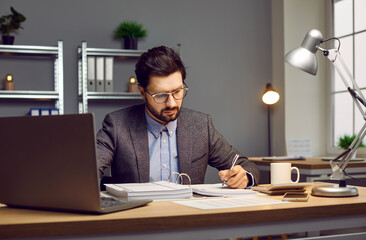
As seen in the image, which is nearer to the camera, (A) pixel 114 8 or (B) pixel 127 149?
(B) pixel 127 149

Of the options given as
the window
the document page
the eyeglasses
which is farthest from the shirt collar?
the window

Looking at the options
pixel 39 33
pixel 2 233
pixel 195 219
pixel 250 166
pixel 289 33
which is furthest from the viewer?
pixel 289 33

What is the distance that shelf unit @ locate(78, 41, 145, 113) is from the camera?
3.94 m

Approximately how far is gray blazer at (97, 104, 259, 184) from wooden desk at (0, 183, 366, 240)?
1.98ft

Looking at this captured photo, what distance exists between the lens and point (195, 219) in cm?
116

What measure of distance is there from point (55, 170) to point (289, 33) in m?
→ 3.64

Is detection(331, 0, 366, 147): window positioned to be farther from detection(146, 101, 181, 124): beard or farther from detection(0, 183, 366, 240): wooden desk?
detection(0, 183, 366, 240): wooden desk

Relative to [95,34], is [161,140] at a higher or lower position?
lower

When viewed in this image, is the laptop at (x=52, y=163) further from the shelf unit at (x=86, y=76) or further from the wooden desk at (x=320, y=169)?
the shelf unit at (x=86, y=76)

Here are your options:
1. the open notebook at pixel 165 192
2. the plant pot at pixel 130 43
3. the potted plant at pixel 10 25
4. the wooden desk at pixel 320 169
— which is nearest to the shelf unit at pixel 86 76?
the plant pot at pixel 130 43

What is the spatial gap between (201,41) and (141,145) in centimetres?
263

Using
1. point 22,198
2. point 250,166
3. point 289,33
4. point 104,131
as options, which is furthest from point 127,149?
point 289,33

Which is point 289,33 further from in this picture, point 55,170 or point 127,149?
point 55,170

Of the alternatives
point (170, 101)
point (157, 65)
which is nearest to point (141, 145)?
point (170, 101)
